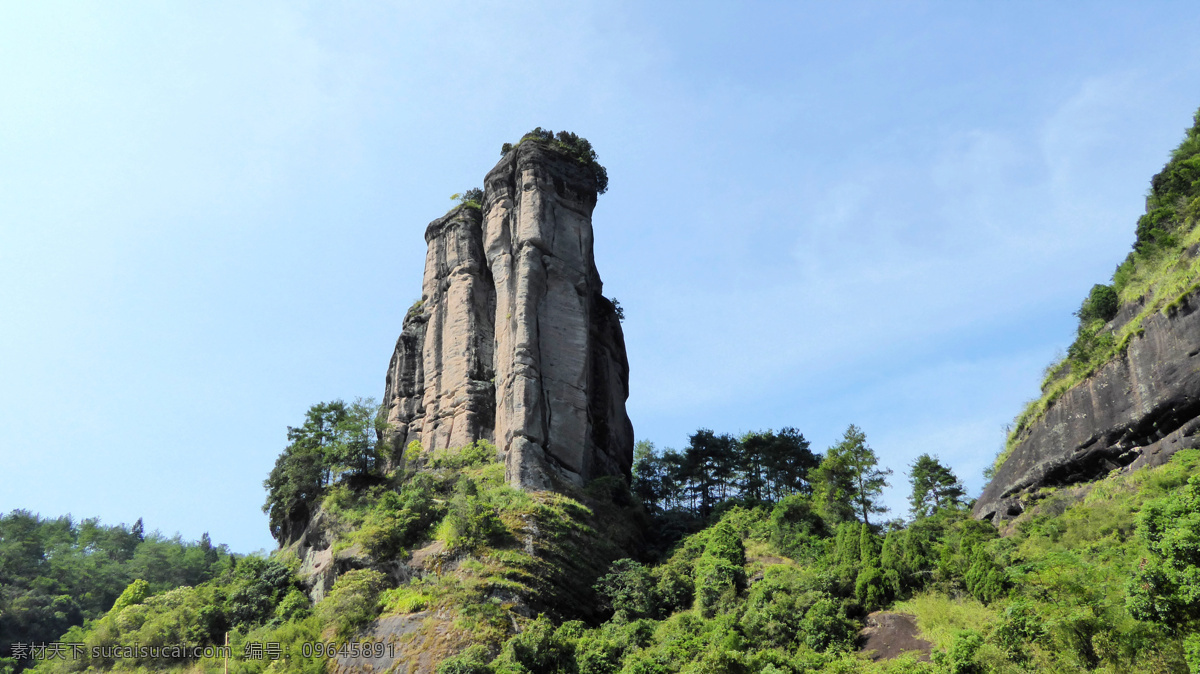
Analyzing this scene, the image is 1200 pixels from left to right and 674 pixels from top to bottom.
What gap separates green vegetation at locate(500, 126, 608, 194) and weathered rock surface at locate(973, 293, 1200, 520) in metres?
29.3

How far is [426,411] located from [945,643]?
113 ft

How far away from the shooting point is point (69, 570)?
6278cm

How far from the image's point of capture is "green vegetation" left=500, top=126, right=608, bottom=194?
174 feet

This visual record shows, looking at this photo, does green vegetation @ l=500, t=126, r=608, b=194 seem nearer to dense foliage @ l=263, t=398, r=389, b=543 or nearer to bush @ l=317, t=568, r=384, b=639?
dense foliage @ l=263, t=398, r=389, b=543

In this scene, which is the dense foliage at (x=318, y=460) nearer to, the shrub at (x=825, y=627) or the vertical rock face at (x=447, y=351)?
the vertical rock face at (x=447, y=351)

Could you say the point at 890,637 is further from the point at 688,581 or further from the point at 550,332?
the point at 550,332

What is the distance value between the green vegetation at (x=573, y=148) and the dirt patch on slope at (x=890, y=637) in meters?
32.8

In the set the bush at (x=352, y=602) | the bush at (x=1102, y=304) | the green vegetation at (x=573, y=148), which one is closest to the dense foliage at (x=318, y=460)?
the bush at (x=352, y=602)

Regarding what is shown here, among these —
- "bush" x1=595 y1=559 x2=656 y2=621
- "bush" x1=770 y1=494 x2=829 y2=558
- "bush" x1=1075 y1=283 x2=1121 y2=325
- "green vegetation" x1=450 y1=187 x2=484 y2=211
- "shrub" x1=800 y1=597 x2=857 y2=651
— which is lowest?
"shrub" x1=800 y1=597 x2=857 y2=651

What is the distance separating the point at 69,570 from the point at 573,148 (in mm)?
47591

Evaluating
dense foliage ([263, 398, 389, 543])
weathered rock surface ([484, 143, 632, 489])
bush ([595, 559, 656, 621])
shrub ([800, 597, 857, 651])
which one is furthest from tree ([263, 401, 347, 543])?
shrub ([800, 597, 857, 651])

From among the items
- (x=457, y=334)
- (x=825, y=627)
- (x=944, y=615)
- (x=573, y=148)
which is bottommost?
(x=825, y=627)

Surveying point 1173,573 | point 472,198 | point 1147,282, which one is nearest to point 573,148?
point 472,198

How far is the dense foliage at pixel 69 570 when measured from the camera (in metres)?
55.3
